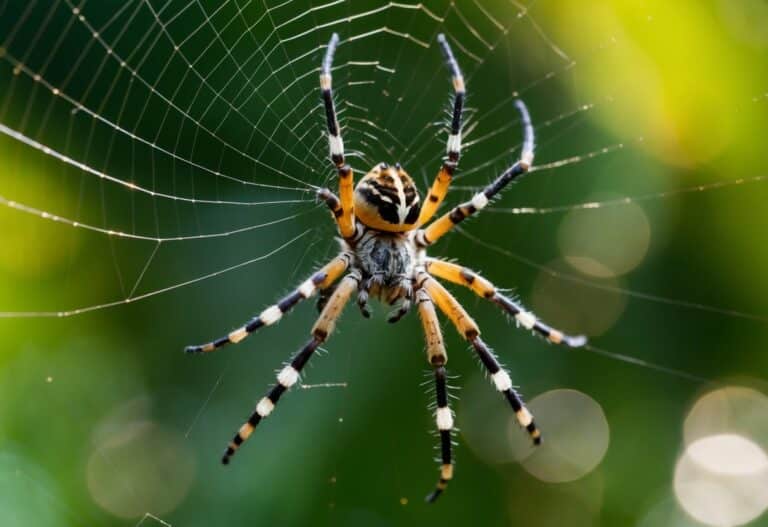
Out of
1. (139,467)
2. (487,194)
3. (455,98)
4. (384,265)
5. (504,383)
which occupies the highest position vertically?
(455,98)

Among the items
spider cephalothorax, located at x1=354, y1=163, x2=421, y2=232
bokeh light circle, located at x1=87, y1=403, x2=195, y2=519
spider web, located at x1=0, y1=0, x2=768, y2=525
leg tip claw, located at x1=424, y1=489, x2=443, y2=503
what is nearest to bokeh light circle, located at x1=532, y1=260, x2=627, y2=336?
spider web, located at x1=0, y1=0, x2=768, y2=525

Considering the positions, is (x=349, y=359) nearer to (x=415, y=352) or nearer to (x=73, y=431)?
(x=415, y=352)

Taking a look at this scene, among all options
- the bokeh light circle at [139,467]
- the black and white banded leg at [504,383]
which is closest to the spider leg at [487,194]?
the black and white banded leg at [504,383]

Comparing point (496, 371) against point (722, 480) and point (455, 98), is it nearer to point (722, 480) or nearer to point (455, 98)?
point (455, 98)

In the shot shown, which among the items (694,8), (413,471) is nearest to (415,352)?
(413,471)

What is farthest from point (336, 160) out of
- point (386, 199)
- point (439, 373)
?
point (439, 373)
